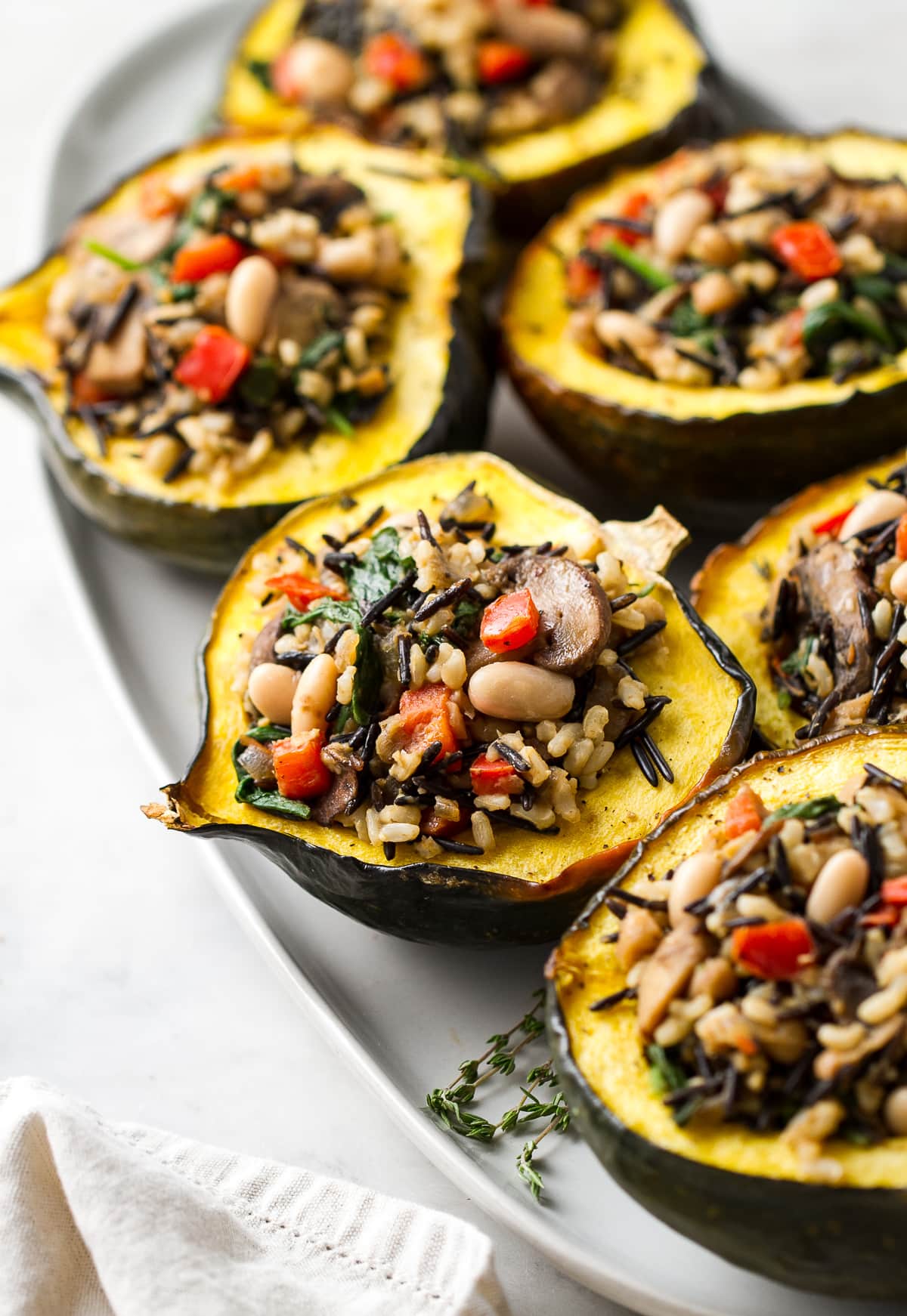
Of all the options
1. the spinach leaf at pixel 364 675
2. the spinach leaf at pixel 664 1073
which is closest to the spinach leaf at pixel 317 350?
the spinach leaf at pixel 364 675

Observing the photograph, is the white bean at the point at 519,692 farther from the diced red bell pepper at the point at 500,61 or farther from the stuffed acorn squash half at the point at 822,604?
the diced red bell pepper at the point at 500,61

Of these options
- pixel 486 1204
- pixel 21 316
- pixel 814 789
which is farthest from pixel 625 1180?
pixel 21 316

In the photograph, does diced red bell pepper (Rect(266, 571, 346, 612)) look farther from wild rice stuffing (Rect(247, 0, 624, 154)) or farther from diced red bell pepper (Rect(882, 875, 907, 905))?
wild rice stuffing (Rect(247, 0, 624, 154))

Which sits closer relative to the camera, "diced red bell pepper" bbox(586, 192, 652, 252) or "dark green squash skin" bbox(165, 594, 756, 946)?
"dark green squash skin" bbox(165, 594, 756, 946)

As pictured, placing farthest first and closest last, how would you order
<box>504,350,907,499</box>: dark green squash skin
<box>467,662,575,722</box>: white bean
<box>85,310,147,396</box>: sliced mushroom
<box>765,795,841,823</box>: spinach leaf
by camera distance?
1. <box>85,310,147,396</box>: sliced mushroom
2. <box>504,350,907,499</box>: dark green squash skin
3. <box>467,662,575,722</box>: white bean
4. <box>765,795,841,823</box>: spinach leaf

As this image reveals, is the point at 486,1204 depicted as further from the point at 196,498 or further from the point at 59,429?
the point at 59,429

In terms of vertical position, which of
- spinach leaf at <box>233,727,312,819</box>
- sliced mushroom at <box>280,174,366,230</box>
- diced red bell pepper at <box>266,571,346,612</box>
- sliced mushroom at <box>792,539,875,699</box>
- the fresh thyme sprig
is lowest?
the fresh thyme sprig

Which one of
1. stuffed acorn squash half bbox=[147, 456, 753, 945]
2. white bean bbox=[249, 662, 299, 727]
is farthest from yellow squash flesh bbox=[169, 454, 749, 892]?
white bean bbox=[249, 662, 299, 727]

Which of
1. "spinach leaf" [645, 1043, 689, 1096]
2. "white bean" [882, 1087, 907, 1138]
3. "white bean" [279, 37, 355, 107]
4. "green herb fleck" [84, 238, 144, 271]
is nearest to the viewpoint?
"white bean" [882, 1087, 907, 1138]
